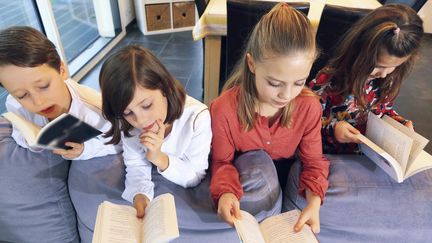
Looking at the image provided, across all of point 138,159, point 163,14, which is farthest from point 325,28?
point 163,14

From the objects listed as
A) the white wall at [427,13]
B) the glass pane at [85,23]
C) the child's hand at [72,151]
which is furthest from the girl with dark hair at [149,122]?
the white wall at [427,13]

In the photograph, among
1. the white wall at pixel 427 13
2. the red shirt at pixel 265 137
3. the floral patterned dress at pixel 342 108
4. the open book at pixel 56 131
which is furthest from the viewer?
the white wall at pixel 427 13

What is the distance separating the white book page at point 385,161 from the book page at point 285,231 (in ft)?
1.04

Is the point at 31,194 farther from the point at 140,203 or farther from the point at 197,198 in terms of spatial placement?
the point at 197,198

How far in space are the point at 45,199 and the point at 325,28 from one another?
5.05ft

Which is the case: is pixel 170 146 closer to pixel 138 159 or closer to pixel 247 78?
pixel 138 159

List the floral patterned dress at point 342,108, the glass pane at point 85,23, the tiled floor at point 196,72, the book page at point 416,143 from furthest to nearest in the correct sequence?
the glass pane at point 85,23, the tiled floor at point 196,72, the floral patterned dress at point 342,108, the book page at point 416,143

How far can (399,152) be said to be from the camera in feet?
3.18

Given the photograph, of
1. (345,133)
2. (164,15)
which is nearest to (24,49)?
(345,133)

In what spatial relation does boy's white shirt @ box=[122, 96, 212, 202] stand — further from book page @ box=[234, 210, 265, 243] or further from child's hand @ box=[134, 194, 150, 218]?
book page @ box=[234, 210, 265, 243]

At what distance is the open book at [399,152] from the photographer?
939mm

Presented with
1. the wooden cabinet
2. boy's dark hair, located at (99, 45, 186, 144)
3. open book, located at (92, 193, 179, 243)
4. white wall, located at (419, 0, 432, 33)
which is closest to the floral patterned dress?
boy's dark hair, located at (99, 45, 186, 144)

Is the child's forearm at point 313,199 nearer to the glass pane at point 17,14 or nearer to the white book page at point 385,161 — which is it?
the white book page at point 385,161

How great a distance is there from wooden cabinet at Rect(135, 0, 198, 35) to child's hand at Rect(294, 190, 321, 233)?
120 inches
